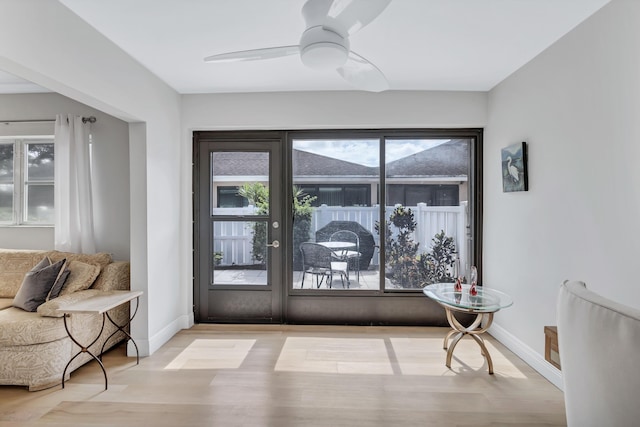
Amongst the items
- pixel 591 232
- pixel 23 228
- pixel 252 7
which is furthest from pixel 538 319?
pixel 23 228

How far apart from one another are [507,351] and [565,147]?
72.0 inches

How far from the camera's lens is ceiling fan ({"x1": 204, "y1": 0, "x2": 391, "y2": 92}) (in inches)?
57.2

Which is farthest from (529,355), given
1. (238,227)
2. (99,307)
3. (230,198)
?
(99,307)

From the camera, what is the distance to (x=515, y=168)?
112 inches

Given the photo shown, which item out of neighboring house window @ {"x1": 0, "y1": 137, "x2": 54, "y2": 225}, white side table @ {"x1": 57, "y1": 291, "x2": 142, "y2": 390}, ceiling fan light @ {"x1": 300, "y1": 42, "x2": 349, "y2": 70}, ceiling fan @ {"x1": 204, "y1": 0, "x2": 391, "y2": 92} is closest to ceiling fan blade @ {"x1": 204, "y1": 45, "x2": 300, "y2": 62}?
ceiling fan @ {"x1": 204, "y1": 0, "x2": 391, "y2": 92}

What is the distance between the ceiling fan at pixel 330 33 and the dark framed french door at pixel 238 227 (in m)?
1.81

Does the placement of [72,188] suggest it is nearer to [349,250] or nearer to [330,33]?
[349,250]

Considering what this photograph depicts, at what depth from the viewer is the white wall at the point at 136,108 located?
1804mm

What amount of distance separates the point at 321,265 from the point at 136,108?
2321 mm

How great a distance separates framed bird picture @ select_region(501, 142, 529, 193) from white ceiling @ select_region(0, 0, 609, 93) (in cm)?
71

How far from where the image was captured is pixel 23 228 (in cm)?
346

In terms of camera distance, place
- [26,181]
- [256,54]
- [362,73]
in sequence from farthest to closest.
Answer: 1. [26,181]
2. [362,73]
3. [256,54]

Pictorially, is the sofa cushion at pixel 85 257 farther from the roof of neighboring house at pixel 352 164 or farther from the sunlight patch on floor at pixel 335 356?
the sunlight patch on floor at pixel 335 356

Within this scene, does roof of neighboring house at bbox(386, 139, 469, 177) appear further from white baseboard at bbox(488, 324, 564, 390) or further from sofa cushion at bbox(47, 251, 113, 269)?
sofa cushion at bbox(47, 251, 113, 269)
